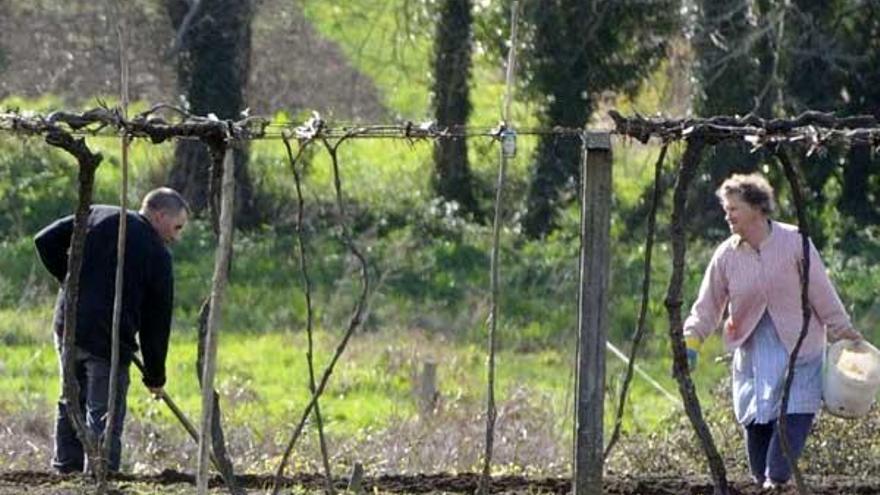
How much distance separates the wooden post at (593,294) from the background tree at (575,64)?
1377cm

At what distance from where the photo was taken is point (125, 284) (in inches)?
348

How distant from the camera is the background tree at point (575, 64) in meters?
20.5

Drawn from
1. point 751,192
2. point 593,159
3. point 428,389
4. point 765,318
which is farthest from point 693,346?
point 428,389

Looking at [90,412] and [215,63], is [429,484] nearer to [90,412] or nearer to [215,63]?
[90,412]

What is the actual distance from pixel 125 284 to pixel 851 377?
286 centimetres

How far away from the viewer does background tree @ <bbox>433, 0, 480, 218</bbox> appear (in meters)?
21.3

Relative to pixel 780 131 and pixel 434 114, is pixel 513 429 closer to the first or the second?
pixel 780 131

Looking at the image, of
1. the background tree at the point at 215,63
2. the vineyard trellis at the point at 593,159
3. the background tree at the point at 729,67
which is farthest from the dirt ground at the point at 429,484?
the background tree at the point at 215,63

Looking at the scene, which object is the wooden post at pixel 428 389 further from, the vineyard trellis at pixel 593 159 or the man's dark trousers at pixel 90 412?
the vineyard trellis at pixel 593 159

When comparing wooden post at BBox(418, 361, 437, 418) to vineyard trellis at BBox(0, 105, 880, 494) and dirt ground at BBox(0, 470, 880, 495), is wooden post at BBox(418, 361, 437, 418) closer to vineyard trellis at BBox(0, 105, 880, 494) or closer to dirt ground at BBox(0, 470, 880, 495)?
dirt ground at BBox(0, 470, 880, 495)

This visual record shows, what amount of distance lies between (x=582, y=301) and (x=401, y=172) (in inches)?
597

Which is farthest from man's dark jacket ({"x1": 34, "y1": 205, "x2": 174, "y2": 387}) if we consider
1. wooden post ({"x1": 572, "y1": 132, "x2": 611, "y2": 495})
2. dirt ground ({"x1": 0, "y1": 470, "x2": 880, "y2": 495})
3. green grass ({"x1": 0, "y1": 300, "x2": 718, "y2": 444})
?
wooden post ({"x1": 572, "y1": 132, "x2": 611, "y2": 495})

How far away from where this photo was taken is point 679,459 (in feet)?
32.6

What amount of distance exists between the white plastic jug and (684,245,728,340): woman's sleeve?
49cm
